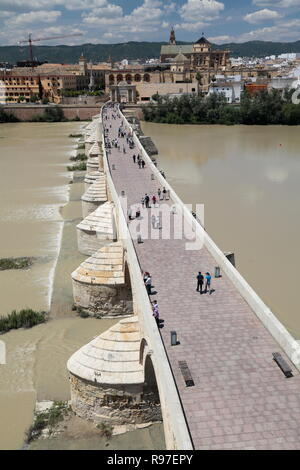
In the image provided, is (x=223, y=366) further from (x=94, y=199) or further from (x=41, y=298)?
(x=94, y=199)

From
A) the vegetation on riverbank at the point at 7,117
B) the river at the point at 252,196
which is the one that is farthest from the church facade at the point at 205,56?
the river at the point at 252,196

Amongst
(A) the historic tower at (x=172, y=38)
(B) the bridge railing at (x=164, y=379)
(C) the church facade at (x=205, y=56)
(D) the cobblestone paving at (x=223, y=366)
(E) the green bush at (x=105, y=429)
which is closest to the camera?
(B) the bridge railing at (x=164, y=379)

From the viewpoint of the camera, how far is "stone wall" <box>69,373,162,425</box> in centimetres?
798

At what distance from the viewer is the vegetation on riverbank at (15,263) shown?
1515 centimetres

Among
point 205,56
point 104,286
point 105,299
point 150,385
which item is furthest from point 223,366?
point 205,56

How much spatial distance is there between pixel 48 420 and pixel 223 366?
372cm

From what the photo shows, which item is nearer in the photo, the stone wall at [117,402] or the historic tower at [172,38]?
the stone wall at [117,402]

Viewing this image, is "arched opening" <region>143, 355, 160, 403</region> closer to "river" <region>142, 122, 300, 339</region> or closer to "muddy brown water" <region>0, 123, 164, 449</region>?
"muddy brown water" <region>0, 123, 164, 449</region>

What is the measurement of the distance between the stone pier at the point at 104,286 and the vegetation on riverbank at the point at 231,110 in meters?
44.6

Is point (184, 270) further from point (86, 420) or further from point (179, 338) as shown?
point (86, 420)

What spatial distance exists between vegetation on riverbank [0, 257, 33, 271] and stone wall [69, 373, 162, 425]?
761 cm

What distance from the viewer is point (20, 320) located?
11.6 m

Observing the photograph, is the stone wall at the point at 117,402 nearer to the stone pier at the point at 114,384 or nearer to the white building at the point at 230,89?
the stone pier at the point at 114,384

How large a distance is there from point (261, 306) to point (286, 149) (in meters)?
32.0
